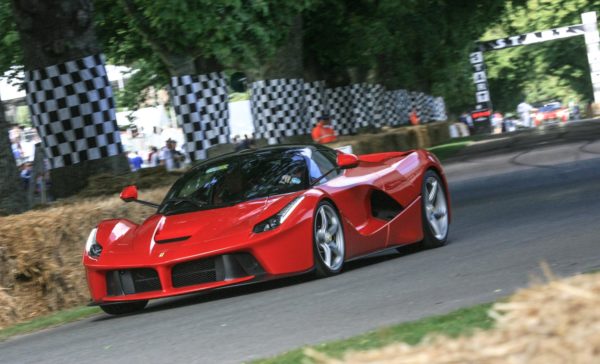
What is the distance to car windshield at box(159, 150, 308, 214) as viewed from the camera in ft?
31.8

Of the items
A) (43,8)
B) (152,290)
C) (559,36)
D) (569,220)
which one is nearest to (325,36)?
(43,8)

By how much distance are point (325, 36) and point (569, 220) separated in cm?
2145

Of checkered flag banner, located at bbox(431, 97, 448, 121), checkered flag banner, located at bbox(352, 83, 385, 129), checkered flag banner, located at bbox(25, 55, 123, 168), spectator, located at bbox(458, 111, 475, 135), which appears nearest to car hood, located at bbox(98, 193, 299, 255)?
checkered flag banner, located at bbox(25, 55, 123, 168)

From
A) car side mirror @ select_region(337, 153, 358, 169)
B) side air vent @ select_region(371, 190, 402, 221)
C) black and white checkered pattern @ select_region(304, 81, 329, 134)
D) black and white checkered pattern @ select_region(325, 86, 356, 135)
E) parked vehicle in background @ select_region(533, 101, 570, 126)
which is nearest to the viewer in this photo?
car side mirror @ select_region(337, 153, 358, 169)

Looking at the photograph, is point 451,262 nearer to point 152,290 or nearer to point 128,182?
point 152,290

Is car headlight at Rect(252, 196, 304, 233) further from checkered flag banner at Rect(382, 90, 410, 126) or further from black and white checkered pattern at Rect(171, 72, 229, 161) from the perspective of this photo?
checkered flag banner at Rect(382, 90, 410, 126)

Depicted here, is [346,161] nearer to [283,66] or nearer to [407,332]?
[407,332]

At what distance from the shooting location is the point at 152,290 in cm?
884

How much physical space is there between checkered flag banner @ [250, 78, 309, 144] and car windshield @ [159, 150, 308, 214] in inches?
680

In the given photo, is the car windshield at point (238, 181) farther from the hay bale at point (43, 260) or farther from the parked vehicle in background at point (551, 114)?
the parked vehicle in background at point (551, 114)

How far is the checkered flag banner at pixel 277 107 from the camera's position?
27609 mm

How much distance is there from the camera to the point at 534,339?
11.0ft

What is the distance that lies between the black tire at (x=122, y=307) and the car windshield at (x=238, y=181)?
853 mm

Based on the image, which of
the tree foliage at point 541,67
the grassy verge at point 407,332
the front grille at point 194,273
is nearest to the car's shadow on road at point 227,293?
the front grille at point 194,273
